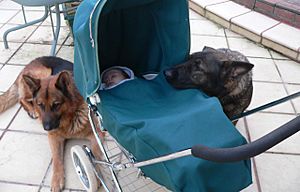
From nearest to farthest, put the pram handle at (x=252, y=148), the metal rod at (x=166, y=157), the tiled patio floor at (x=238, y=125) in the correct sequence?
1. the pram handle at (x=252, y=148)
2. the metal rod at (x=166, y=157)
3. the tiled patio floor at (x=238, y=125)

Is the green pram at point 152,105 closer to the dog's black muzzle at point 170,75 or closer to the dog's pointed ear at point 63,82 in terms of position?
the dog's black muzzle at point 170,75

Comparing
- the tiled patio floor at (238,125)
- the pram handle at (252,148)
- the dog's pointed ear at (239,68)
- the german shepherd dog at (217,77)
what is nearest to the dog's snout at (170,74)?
the german shepherd dog at (217,77)

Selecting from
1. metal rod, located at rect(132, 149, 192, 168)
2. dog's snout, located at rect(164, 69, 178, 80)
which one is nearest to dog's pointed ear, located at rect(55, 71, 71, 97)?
dog's snout, located at rect(164, 69, 178, 80)

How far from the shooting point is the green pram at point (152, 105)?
1.27m

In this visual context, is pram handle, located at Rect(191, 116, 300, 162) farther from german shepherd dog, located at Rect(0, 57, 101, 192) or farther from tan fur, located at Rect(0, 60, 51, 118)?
tan fur, located at Rect(0, 60, 51, 118)

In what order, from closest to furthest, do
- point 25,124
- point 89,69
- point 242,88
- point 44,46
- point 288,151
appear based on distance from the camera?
point 89,69 < point 242,88 < point 288,151 < point 25,124 < point 44,46

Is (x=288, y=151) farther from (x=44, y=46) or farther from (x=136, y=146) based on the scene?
(x=44, y=46)

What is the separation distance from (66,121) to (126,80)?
0.70 meters

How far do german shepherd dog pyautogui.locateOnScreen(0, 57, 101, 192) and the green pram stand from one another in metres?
0.20

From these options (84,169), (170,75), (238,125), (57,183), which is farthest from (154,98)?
(238,125)

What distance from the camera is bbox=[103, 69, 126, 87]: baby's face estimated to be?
71.2 inches

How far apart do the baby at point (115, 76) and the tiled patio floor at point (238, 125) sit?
0.67m

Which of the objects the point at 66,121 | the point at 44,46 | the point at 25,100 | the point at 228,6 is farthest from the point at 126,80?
the point at 228,6

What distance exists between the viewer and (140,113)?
155 centimetres
